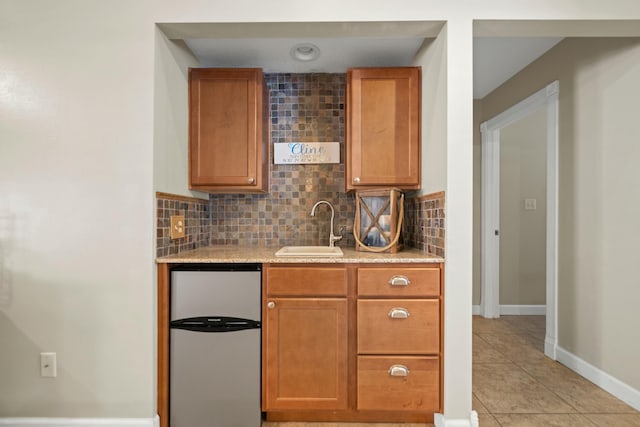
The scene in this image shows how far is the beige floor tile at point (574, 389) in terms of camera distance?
2016 mm

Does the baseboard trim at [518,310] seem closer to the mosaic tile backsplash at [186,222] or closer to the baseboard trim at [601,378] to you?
the baseboard trim at [601,378]

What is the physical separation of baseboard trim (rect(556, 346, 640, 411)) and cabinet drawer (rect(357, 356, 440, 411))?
1242mm

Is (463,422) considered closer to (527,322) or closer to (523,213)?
(527,322)

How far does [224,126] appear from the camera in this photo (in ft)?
7.24

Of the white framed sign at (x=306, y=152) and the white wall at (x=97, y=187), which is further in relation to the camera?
the white framed sign at (x=306, y=152)

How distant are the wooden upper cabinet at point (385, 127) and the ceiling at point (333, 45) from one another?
0.18m

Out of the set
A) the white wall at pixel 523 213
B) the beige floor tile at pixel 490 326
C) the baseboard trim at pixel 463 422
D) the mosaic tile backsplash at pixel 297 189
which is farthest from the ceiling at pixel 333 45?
the beige floor tile at pixel 490 326

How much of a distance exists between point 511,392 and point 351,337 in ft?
4.05

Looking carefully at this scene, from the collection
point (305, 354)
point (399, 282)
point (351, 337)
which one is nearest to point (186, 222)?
point (305, 354)

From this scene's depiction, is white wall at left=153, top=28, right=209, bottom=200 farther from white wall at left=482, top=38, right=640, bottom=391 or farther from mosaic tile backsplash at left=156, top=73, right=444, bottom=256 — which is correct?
white wall at left=482, top=38, right=640, bottom=391

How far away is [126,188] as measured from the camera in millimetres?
1779

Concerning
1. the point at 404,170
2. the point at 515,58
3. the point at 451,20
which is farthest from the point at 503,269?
the point at 451,20

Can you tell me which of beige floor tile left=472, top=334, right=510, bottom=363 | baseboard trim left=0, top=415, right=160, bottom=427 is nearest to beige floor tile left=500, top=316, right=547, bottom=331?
beige floor tile left=472, top=334, right=510, bottom=363

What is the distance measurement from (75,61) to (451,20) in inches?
77.1
